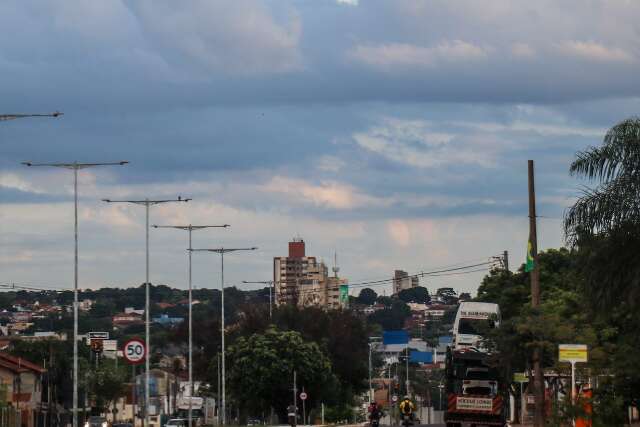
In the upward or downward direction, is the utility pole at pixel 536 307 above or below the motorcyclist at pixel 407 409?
above

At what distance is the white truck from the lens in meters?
59.2

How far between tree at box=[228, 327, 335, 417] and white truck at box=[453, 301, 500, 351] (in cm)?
3872

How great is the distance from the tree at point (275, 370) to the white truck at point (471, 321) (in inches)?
1524

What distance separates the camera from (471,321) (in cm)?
6016

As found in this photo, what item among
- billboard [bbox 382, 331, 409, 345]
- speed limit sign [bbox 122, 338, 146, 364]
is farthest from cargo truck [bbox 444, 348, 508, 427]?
billboard [bbox 382, 331, 409, 345]

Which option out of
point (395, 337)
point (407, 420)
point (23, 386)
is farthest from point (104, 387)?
point (407, 420)

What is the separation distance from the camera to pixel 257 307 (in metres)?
121

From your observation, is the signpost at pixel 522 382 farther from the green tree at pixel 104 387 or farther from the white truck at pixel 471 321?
the green tree at pixel 104 387

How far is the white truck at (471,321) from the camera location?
59250 millimetres

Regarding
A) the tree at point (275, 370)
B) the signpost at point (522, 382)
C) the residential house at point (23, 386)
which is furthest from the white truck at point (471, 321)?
the tree at point (275, 370)

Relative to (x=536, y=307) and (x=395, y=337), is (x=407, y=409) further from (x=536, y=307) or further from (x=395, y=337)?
(x=395, y=337)

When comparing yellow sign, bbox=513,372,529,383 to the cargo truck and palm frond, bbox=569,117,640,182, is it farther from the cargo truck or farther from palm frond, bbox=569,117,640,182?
palm frond, bbox=569,117,640,182

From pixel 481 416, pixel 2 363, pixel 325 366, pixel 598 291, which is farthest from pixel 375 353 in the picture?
pixel 598 291

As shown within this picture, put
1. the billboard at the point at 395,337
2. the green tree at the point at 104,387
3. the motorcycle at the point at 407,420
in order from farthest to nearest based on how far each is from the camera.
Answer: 1. the billboard at the point at 395,337
2. the green tree at the point at 104,387
3. the motorcycle at the point at 407,420
